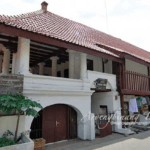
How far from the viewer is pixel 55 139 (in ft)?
24.0

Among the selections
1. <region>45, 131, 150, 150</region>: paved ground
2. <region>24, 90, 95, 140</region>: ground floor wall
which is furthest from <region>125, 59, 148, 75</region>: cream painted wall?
<region>45, 131, 150, 150</region>: paved ground

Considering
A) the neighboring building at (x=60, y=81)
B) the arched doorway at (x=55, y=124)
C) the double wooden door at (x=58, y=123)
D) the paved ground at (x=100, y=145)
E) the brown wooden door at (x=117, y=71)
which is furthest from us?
the brown wooden door at (x=117, y=71)

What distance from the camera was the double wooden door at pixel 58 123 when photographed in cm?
713

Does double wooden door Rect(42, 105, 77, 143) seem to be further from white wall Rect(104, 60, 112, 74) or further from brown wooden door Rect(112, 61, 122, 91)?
white wall Rect(104, 60, 112, 74)

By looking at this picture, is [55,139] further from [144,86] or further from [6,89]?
[144,86]

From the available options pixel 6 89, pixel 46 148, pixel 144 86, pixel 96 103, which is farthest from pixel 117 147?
pixel 144 86

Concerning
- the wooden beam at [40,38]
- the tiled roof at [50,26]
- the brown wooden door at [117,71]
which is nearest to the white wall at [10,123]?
the wooden beam at [40,38]

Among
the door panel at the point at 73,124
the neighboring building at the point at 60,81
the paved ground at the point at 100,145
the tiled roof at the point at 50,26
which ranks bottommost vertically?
the paved ground at the point at 100,145

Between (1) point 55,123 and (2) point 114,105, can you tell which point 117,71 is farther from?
(1) point 55,123

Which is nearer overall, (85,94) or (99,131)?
(85,94)

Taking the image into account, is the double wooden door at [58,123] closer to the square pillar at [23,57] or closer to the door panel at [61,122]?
the door panel at [61,122]

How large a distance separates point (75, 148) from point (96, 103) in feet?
15.4

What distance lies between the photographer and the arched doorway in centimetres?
703

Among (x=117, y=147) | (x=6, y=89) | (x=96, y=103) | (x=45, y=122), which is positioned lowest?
(x=117, y=147)
